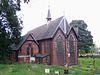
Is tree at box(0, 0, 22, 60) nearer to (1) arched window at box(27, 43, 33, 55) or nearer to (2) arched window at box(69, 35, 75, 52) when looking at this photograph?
(1) arched window at box(27, 43, 33, 55)

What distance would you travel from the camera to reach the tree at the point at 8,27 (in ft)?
157

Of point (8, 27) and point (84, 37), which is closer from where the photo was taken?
point (8, 27)

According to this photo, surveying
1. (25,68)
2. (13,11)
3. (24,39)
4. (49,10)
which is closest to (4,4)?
(13,11)

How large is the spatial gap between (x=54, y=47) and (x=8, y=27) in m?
16.9

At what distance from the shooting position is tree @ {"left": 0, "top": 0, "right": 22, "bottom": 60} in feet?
157

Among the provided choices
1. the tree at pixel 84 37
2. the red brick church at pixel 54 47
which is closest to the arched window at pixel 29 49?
the red brick church at pixel 54 47

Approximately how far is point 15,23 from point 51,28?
18903 millimetres

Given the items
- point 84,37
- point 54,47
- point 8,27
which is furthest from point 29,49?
point 84,37

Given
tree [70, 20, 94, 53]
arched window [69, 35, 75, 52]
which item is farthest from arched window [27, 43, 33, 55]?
tree [70, 20, 94, 53]

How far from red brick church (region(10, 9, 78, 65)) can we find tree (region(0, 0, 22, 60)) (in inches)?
442

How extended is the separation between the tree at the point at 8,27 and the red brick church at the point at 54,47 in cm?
1123

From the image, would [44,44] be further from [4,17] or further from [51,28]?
[4,17]

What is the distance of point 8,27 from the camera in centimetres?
5138

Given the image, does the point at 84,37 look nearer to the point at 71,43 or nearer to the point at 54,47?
the point at 71,43
